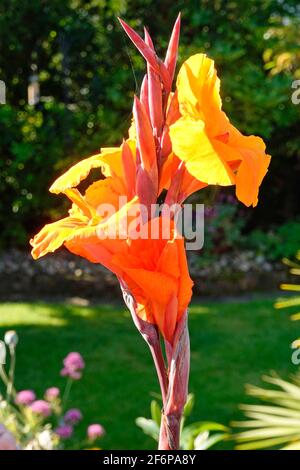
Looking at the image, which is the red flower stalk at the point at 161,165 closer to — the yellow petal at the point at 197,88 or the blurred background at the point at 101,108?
the yellow petal at the point at 197,88

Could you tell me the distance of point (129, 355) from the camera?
4.39 metres

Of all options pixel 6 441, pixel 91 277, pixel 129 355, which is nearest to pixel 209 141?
pixel 6 441

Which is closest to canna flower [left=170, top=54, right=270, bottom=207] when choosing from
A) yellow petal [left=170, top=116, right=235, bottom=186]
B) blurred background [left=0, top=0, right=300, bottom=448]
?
yellow petal [left=170, top=116, right=235, bottom=186]

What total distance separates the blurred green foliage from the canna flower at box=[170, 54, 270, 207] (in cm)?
522

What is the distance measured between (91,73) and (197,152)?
226 inches

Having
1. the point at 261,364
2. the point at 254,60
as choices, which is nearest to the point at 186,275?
the point at 261,364

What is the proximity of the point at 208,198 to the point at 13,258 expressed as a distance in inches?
74.9

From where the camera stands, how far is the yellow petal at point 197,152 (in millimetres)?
590

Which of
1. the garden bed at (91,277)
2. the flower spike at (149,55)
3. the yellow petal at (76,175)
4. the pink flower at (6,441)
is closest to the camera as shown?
the flower spike at (149,55)

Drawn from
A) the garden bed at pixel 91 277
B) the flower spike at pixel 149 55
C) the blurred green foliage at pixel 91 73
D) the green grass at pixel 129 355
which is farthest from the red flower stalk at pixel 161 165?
the blurred green foliage at pixel 91 73

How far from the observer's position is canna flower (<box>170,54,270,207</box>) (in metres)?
0.59

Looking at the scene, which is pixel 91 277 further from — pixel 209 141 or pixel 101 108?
pixel 209 141

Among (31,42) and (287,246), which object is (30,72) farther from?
(287,246)

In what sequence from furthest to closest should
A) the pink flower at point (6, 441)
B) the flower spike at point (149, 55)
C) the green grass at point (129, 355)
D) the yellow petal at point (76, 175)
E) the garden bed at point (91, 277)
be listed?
the garden bed at point (91, 277) → the green grass at point (129, 355) → the pink flower at point (6, 441) → the yellow petal at point (76, 175) → the flower spike at point (149, 55)
